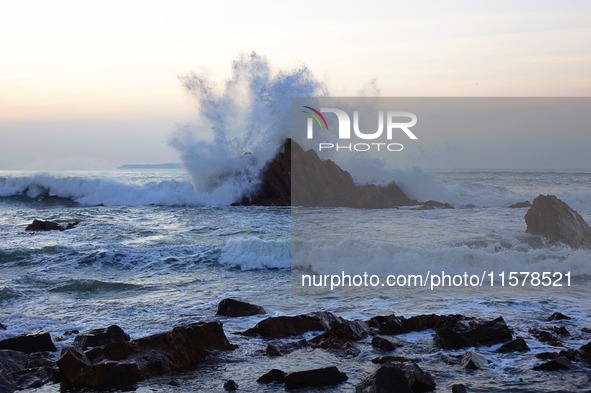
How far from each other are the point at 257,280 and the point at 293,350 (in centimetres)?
544

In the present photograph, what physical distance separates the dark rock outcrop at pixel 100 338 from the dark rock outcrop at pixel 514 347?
474 cm

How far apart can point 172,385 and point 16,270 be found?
9254 mm

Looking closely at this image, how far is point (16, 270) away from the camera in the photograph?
1440 centimetres

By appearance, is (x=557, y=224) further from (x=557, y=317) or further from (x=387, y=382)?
(x=387, y=382)

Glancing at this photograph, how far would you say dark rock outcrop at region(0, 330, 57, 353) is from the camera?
7.77 m

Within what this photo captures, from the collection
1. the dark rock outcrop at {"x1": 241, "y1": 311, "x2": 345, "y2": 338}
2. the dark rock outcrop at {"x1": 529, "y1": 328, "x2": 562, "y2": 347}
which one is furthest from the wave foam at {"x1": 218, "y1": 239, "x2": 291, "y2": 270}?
the dark rock outcrop at {"x1": 529, "y1": 328, "x2": 562, "y2": 347}

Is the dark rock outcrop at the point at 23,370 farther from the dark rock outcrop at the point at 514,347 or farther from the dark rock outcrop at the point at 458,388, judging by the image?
the dark rock outcrop at the point at 514,347

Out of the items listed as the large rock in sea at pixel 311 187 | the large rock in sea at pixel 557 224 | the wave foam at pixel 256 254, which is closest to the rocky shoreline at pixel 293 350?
the wave foam at pixel 256 254

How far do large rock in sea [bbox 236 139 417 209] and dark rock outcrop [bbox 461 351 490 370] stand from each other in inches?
763

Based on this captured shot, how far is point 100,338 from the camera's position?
799 cm

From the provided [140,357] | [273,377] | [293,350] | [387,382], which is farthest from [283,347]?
[387,382]

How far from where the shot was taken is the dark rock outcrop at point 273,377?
6.70m

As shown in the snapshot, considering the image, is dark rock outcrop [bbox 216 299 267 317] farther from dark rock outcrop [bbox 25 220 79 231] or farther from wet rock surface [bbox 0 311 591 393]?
dark rock outcrop [bbox 25 220 79 231]

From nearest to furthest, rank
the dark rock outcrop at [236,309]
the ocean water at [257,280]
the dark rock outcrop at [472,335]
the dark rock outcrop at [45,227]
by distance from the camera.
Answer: the ocean water at [257,280]
the dark rock outcrop at [472,335]
the dark rock outcrop at [236,309]
the dark rock outcrop at [45,227]
